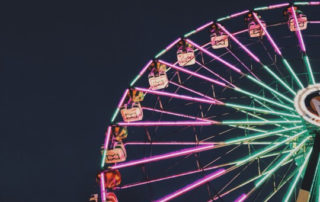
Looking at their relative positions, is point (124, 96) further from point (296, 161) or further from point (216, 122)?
point (296, 161)

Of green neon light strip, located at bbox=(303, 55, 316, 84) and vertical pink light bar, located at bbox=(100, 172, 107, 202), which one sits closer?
vertical pink light bar, located at bbox=(100, 172, 107, 202)

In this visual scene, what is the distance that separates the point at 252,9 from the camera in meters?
13.4

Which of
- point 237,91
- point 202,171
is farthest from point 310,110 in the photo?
point 202,171

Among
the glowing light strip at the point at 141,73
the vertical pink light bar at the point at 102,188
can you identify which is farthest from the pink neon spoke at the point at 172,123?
the vertical pink light bar at the point at 102,188

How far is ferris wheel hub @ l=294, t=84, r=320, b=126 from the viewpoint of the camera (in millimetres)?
9578

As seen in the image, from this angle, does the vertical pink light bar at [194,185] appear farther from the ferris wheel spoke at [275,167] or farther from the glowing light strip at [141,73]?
the glowing light strip at [141,73]

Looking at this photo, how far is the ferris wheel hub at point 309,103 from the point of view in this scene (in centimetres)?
958

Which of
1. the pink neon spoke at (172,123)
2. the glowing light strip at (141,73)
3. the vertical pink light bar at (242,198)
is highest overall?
the glowing light strip at (141,73)

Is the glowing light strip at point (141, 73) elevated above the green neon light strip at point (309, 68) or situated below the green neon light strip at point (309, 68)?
above

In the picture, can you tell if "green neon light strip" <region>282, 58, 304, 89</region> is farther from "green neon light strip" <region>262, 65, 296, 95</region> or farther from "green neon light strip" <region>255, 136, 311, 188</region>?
"green neon light strip" <region>255, 136, 311, 188</region>

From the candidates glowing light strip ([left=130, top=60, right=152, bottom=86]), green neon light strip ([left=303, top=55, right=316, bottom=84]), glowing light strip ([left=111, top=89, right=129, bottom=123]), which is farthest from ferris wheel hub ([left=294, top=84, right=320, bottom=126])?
glowing light strip ([left=111, top=89, right=129, bottom=123])

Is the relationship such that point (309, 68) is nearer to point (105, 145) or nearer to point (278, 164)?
point (278, 164)

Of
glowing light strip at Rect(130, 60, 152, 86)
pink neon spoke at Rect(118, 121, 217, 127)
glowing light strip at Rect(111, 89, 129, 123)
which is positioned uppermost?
glowing light strip at Rect(130, 60, 152, 86)

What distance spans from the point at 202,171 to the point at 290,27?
19.9 ft
